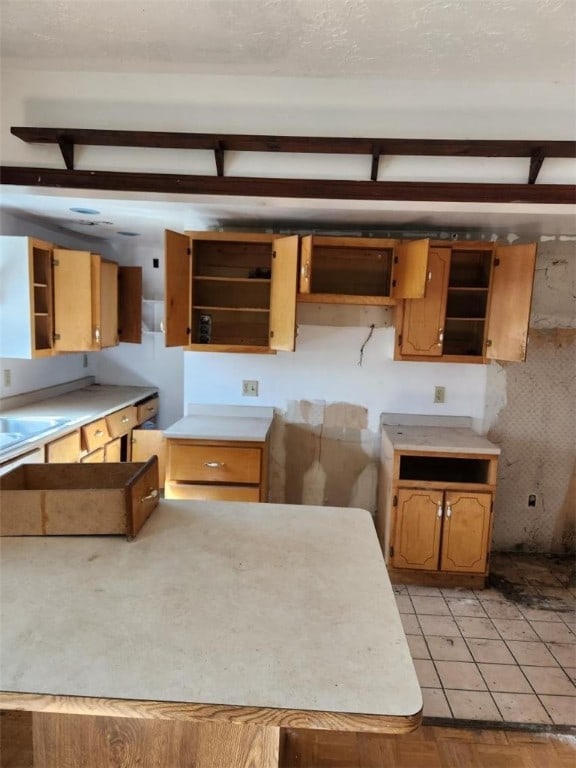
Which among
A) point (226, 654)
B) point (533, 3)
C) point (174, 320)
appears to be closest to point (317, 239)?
point (174, 320)

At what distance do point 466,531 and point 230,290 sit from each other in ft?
7.04

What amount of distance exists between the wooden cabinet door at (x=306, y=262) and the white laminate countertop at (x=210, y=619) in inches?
65.7

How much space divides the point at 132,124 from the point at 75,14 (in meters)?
0.47

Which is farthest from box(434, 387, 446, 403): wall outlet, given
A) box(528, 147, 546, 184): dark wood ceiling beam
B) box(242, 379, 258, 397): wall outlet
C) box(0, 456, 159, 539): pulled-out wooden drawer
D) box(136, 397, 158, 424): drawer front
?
box(136, 397, 158, 424): drawer front

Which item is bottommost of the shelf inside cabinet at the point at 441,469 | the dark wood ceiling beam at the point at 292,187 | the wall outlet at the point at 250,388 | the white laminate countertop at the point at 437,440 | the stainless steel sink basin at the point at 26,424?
the shelf inside cabinet at the point at 441,469

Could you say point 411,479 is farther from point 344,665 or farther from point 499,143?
point 344,665

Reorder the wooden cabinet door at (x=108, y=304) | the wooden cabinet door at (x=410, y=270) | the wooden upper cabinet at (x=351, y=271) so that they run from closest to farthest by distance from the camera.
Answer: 1. the wooden cabinet door at (x=410, y=270)
2. the wooden upper cabinet at (x=351, y=271)
3. the wooden cabinet door at (x=108, y=304)

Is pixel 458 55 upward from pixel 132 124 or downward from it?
upward

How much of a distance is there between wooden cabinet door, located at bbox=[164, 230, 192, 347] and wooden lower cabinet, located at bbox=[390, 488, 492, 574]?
160cm

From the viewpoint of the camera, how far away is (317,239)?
2.80 meters

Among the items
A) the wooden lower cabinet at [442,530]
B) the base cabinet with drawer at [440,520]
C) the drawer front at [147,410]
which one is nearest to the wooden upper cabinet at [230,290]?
the base cabinet with drawer at [440,520]

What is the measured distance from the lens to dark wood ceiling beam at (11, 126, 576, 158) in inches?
74.8

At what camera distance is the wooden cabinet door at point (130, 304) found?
389 cm

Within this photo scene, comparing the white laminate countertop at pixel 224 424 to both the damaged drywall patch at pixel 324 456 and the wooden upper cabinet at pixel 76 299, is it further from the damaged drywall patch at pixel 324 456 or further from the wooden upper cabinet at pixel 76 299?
the wooden upper cabinet at pixel 76 299
